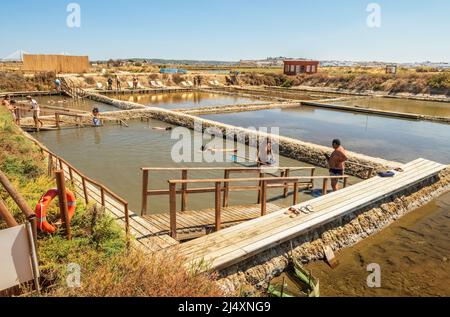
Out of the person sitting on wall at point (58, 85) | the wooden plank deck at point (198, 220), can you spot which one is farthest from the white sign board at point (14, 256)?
the person sitting on wall at point (58, 85)

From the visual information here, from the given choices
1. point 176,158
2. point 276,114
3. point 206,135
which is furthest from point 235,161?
point 276,114

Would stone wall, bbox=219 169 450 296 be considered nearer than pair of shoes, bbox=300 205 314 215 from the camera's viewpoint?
Yes

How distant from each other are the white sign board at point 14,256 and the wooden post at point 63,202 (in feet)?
4.81

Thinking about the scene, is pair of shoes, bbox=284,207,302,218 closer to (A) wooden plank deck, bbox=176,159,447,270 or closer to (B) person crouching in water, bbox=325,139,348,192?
(A) wooden plank deck, bbox=176,159,447,270

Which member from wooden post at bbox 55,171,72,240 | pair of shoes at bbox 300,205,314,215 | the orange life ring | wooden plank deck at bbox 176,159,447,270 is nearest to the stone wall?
wooden plank deck at bbox 176,159,447,270

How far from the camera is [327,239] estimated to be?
7332mm

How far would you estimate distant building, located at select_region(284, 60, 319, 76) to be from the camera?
62688 millimetres

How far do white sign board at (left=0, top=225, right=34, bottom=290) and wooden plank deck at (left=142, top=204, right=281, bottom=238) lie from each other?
2.85 metres

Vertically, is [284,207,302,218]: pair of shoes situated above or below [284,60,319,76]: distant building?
below

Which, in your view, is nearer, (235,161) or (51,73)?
(235,161)

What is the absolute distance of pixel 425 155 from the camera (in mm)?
15562

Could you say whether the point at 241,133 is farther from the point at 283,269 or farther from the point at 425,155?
the point at 283,269
